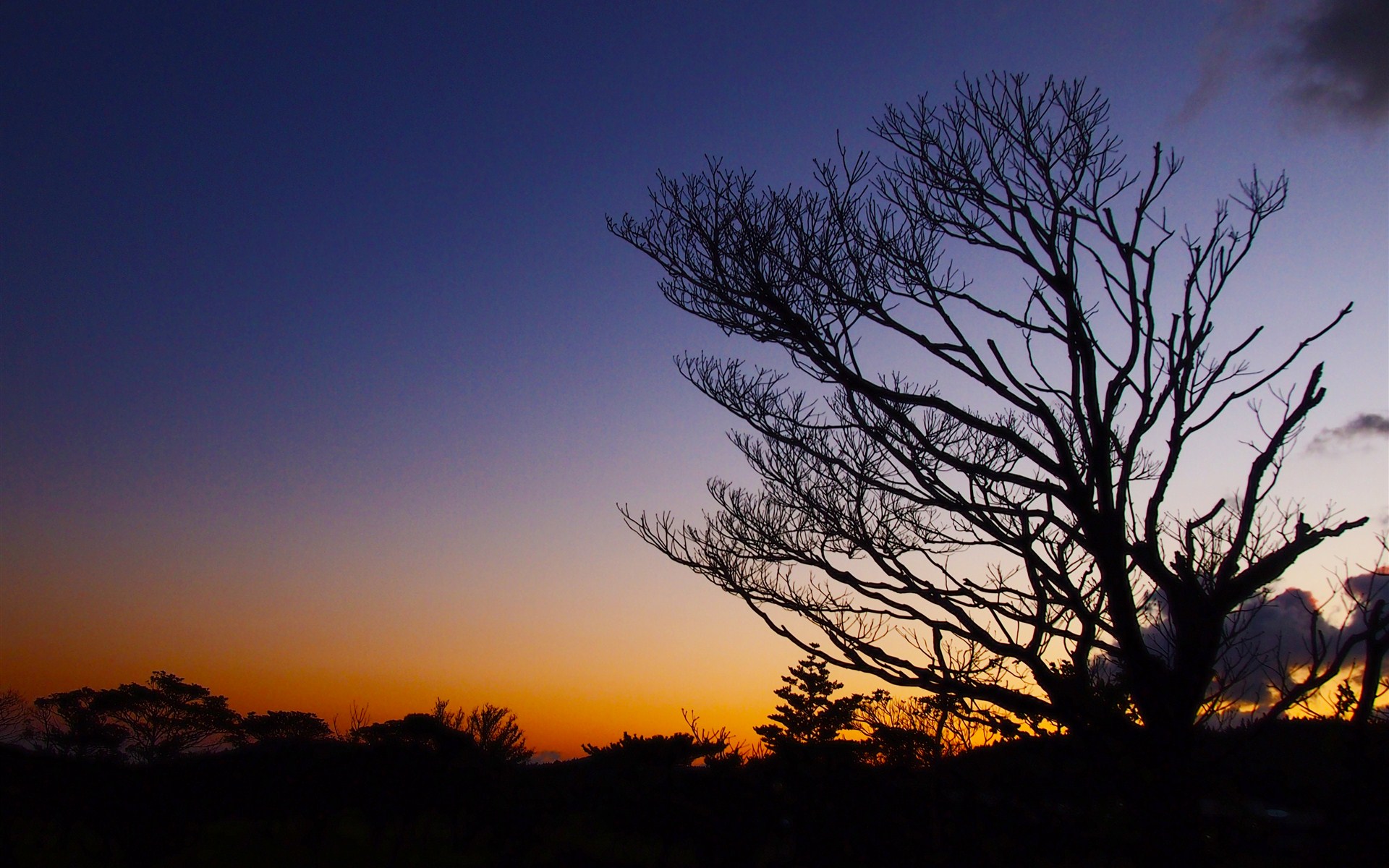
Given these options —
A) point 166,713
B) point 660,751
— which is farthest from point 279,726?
point 660,751

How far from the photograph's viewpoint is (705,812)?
6148 millimetres

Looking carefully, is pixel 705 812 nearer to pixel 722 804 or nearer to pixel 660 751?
pixel 722 804

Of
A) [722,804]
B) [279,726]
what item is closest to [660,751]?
[722,804]

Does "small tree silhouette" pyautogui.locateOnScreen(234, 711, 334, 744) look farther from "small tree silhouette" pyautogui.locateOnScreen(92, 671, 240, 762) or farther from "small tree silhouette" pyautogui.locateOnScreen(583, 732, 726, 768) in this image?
"small tree silhouette" pyautogui.locateOnScreen(583, 732, 726, 768)

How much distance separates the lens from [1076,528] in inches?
215

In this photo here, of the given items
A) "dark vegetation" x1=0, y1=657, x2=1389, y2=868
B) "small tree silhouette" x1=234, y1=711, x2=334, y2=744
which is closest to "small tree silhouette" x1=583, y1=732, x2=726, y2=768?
"dark vegetation" x1=0, y1=657, x2=1389, y2=868

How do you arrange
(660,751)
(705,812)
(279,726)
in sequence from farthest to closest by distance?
(279,726) < (660,751) < (705,812)

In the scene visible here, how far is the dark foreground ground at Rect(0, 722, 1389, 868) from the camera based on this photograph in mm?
4684

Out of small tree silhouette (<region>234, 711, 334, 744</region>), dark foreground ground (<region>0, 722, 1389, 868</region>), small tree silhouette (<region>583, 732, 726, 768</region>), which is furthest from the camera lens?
small tree silhouette (<region>234, 711, 334, 744</region>)

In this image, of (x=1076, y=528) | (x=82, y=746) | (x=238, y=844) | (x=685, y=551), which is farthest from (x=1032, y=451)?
(x=82, y=746)

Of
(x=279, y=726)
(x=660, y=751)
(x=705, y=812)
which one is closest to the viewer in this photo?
(x=705, y=812)

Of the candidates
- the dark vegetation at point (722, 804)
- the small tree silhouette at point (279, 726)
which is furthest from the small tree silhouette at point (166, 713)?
the dark vegetation at point (722, 804)

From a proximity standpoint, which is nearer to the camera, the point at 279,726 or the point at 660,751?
the point at 660,751

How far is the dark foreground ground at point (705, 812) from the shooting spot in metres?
4.68
